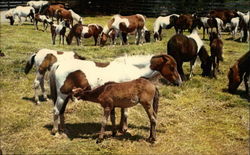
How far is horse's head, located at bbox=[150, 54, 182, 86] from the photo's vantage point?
949 cm

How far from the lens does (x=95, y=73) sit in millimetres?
9203

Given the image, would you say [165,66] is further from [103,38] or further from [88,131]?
[103,38]

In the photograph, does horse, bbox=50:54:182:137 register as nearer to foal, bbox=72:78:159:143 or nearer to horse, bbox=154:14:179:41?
foal, bbox=72:78:159:143

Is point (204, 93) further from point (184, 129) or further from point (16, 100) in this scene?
point (16, 100)

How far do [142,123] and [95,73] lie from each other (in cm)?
234

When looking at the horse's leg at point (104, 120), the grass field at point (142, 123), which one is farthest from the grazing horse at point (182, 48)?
the horse's leg at point (104, 120)

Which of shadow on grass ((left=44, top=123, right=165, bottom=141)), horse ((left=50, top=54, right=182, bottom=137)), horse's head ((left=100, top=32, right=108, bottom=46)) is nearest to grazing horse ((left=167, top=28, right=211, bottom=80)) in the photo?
horse ((left=50, top=54, right=182, bottom=137))

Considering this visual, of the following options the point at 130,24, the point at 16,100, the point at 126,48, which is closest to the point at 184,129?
the point at 16,100

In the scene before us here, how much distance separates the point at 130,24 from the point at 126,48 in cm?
303

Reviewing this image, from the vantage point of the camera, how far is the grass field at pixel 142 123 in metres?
8.91

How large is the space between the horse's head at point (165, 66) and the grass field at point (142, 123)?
5.13ft

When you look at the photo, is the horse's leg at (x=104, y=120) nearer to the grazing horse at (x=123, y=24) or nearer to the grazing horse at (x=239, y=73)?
the grazing horse at (x=239, y=73)

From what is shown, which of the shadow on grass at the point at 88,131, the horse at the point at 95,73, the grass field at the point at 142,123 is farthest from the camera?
the shadow on grass at the point at 88,131

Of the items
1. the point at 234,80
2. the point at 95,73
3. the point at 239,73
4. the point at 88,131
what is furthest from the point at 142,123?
the point at 239,73
